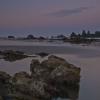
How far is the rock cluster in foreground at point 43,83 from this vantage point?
736 cm

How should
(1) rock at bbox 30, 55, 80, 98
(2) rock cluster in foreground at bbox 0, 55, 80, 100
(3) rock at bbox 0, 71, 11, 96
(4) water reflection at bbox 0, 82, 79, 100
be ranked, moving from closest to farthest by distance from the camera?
1. (4) water reflection at bbox 0, 82, 79, 100
2. (2) rock cluster in foreground at bbox 0, 55, 80, 100
3. (3) rock at bbox 0, 71, 11, 96
4. (1) rock at bbox 30, 55, 80, 98

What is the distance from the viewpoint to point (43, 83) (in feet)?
26.5

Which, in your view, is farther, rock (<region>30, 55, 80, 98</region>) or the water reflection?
rock (<region>30, 55, 80, 98</region>)

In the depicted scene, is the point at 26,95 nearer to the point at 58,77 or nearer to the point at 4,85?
the point at 4,85

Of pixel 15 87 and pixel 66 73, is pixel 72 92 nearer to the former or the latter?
pixel 66 73

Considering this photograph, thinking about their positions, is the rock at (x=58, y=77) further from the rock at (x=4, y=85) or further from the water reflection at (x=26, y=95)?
the rock at (x=4, y=85)

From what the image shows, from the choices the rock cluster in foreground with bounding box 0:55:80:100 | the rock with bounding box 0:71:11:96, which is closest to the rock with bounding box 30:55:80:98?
the rock cluster in foreground with bounding box 0:55:80:100

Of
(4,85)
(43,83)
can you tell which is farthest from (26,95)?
(4,85)

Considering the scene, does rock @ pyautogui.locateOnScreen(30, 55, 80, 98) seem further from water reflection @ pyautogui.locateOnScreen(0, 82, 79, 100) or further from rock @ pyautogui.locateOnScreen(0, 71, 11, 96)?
rock @ pyautogui.locateOnScreen(0, 71, 11, 96)

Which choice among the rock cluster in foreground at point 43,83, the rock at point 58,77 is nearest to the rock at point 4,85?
the rock cluster in foreground at point 43,83

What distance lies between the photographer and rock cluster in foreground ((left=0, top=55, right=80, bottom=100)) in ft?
24.2

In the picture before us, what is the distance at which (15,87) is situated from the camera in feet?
25.5

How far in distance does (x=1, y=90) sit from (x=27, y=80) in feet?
3.64

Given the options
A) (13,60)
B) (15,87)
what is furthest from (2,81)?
(13,60)
